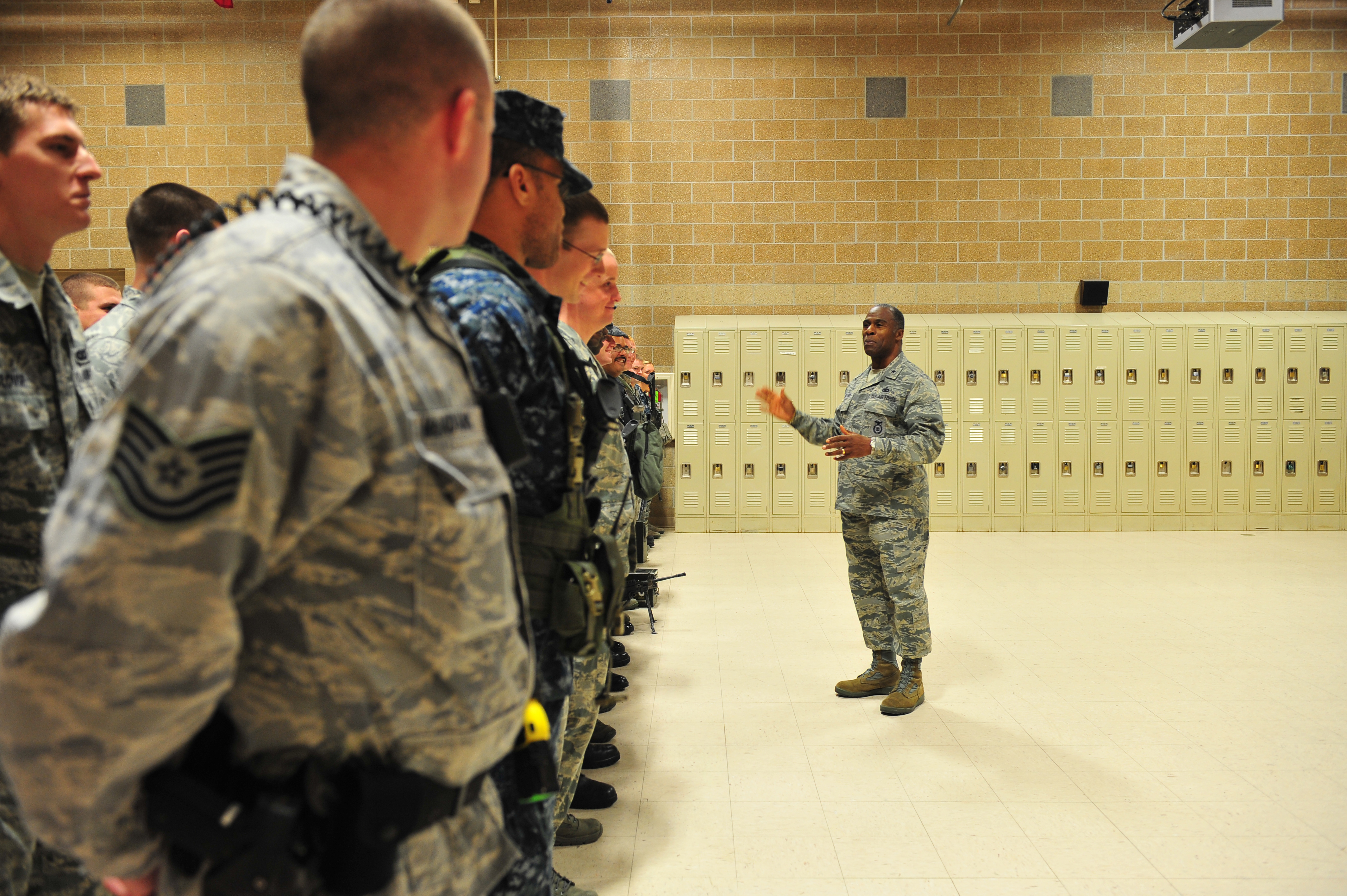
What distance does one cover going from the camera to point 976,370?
8781 mm

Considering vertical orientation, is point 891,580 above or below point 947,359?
below

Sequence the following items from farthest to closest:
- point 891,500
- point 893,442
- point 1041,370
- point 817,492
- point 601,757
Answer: point 817,492
point 1041,370
point 891,500
point 893,442
point 601,757

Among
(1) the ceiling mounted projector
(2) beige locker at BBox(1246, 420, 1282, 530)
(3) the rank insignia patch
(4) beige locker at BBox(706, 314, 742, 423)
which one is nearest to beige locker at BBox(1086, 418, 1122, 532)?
(2) beige locker at BBox(1246, 420, 1282, 530)

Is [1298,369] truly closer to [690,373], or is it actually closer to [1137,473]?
[1137,473]

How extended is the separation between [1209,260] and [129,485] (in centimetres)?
1034

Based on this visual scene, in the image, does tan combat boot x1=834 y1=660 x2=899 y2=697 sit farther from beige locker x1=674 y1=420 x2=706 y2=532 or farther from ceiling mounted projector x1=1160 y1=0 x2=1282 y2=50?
ceiling mounted projector x1=1160 y1=0 x2=1282 y2=50

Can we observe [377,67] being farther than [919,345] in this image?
No

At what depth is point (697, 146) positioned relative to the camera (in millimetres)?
9070

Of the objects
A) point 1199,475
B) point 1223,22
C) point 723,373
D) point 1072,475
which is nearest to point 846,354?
Result: point 723,373

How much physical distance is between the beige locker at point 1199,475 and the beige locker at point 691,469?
4.69 metres

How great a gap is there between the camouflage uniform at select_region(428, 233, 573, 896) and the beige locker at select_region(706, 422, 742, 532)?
725cm

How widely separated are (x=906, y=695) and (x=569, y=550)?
269cm

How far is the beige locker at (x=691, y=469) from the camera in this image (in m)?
8.88

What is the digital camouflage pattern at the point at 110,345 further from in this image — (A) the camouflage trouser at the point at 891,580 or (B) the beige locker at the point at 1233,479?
(B) the beige locker at the point at 1233,479
